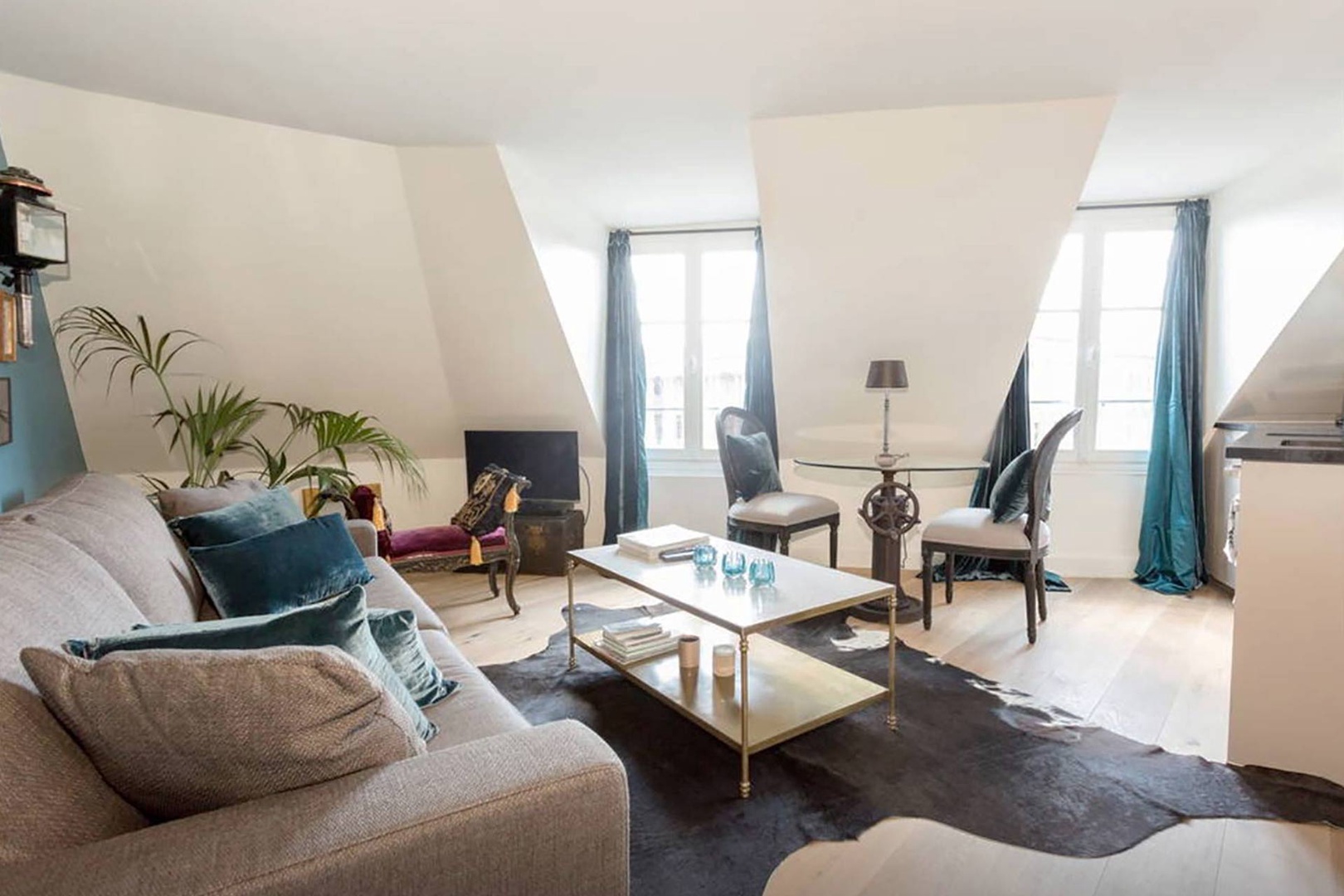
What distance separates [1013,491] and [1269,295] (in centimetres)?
156

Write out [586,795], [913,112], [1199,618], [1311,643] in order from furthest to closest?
1. [1199,618]
2. [913,112]
3. [1311,643]
4. [586,795]

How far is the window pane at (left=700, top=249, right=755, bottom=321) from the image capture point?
15.4ft

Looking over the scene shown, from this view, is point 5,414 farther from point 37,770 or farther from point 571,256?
point 571,256

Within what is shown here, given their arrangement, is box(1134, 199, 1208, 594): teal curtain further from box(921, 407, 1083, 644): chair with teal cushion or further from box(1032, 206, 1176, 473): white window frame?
box(921, 407, 1083, 644): chair with teal cushion

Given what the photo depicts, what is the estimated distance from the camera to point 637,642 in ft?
8.75

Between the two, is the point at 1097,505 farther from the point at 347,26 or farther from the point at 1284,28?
the point at 347,26

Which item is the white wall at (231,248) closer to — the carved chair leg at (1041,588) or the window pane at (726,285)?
the window pane at (726,285)

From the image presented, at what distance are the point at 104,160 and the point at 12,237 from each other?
838mm

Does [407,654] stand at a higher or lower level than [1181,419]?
lower

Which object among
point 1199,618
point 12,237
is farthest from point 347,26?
point 1199,618

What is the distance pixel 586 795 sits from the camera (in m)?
1.06

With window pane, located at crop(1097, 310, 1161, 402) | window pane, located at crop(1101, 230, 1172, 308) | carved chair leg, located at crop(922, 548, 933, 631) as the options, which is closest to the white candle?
carved chair leg, located at crop(922, 548, 933, 631)

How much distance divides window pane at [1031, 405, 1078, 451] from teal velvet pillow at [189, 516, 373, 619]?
375 cm

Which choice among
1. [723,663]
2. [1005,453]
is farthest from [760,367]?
[723,663]
